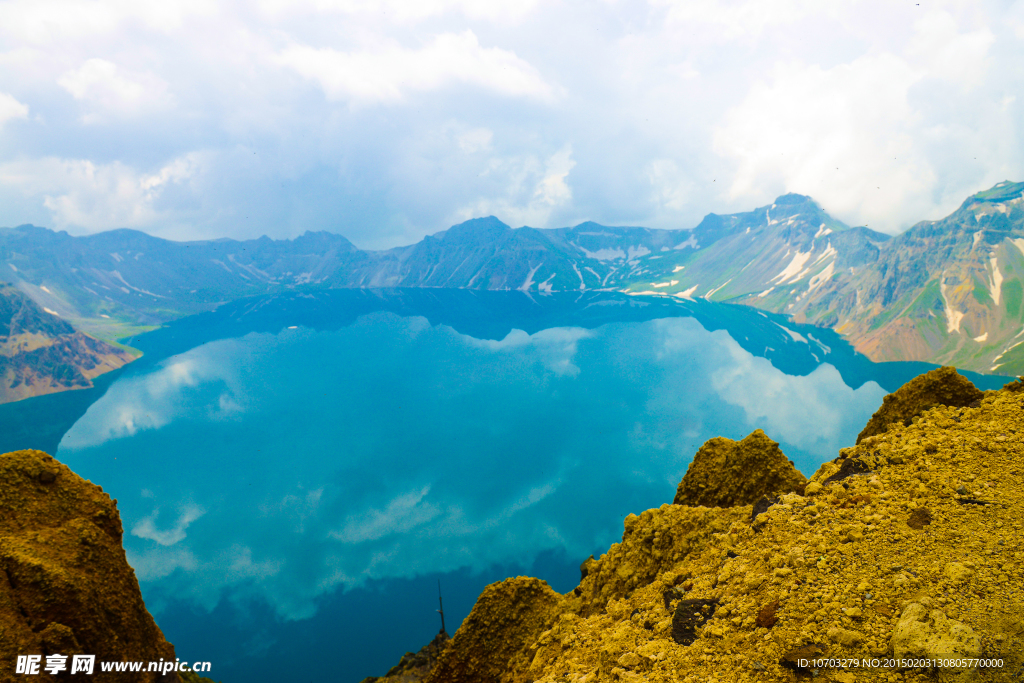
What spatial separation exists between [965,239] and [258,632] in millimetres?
213384

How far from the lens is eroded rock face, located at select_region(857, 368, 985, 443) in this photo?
2059cm

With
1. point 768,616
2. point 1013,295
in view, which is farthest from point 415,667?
point 1013,295

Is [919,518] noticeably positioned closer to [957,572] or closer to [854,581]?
[957,572]

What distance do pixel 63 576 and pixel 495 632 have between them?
700 inches

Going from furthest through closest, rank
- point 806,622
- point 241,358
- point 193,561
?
point 241,358 → point 193,561 → point 806,622

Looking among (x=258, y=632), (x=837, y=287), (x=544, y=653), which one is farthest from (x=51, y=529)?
(x=837, y=287)

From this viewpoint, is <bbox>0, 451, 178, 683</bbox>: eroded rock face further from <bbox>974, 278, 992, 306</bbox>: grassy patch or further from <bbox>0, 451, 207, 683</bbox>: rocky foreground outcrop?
<bbox>974, 278, 992, 306</bbox>: grassy patch

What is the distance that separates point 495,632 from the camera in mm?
21203

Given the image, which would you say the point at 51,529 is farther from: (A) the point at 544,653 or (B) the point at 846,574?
(B) the point at 846,574

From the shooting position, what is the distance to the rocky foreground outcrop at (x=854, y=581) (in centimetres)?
873

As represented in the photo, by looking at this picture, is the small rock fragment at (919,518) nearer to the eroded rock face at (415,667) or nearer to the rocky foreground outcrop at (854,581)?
the rocky foreground outcrop at (854,581)

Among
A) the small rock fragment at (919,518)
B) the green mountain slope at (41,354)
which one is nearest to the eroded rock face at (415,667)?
the small rock fragment at (919,518)

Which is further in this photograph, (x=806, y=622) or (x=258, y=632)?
(x=258, y=632)

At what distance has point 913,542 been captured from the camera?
10.6 metres
